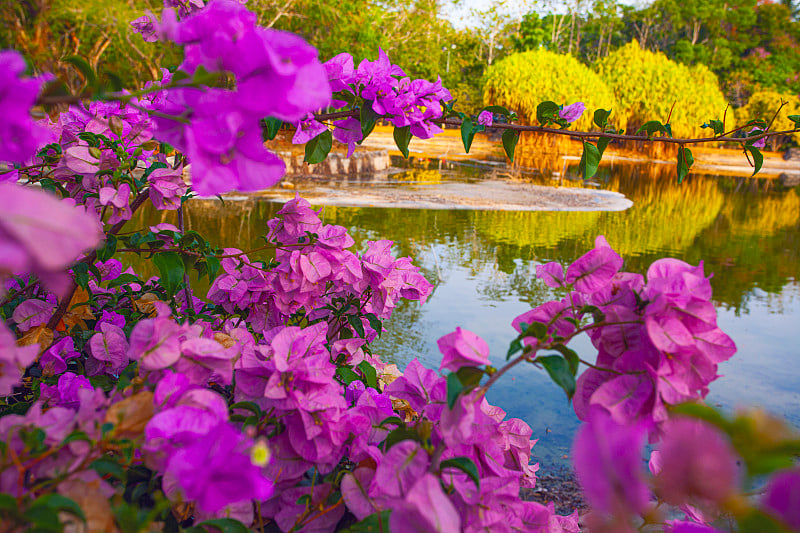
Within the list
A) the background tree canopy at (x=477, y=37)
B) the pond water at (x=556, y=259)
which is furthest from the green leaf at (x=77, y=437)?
the background tree canopy at (x=477, y=37)

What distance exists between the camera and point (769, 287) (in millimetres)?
3637

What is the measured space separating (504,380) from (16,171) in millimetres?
1814

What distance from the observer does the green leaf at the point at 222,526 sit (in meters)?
0.41

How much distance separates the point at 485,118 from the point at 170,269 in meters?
0.53

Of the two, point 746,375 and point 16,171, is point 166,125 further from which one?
point 746,375

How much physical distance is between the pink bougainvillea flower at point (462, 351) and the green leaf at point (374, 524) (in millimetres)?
132

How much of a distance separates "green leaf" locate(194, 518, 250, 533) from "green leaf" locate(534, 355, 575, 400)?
0.27 m

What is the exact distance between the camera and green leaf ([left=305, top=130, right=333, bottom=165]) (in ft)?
2.70

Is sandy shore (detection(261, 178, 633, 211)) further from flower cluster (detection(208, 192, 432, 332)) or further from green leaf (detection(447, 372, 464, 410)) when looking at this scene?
green leaf (detection(447, 372, 464, 410))

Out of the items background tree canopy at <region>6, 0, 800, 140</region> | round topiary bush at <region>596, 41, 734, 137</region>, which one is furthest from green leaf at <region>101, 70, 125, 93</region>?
round topiary bush at <region>596, 41, 734, 137</region>

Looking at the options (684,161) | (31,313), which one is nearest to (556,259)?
(684,161)

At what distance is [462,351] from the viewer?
43cm

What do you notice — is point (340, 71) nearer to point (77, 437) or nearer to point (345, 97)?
point (345, 97)

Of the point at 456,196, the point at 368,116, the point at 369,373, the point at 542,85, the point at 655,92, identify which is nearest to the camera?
the point at 368,116
